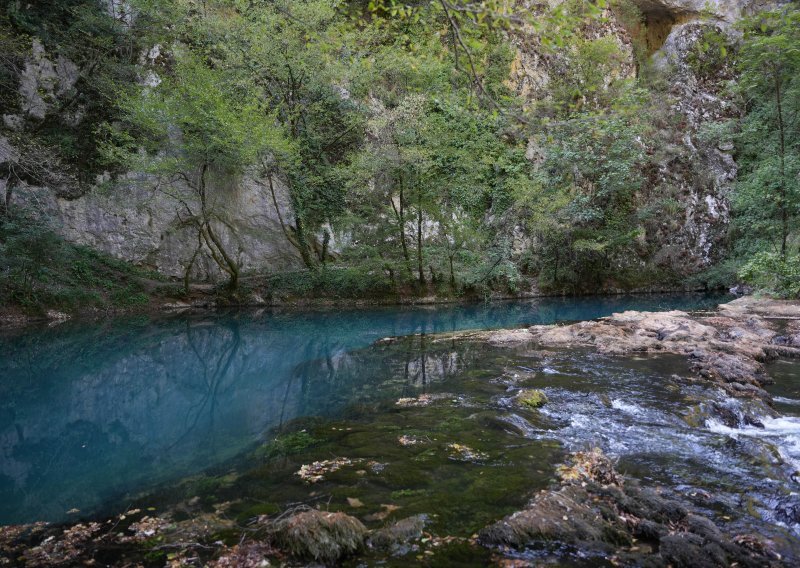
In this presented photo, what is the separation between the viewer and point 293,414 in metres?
7.54

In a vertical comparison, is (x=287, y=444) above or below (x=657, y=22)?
below

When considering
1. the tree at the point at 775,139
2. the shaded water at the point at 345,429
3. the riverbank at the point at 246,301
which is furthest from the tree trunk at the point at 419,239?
the tree at the point at 775,139

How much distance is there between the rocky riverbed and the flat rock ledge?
0.43 m

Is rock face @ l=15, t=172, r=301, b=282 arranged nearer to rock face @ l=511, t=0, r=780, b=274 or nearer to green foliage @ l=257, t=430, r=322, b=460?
rock face @ l=511, t=0, r=780, b=274

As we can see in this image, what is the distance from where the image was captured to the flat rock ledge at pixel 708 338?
323 inches

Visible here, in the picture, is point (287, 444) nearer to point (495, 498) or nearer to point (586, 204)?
point (495, 498)

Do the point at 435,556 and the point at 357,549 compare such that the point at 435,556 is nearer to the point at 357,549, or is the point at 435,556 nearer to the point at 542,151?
the point at 357,549

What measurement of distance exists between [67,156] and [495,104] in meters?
23.0

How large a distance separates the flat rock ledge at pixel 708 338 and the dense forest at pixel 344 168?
449 cm

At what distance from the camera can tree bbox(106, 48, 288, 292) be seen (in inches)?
710

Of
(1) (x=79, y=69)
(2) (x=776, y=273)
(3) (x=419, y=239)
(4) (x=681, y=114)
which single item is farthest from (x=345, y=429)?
(4) (x=681, y=114)

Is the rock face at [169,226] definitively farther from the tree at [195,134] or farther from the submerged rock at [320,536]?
the submerged rock at [320,536]

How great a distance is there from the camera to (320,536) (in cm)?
342

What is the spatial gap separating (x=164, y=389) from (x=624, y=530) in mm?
9079
